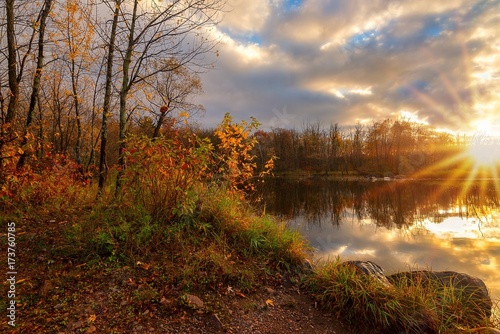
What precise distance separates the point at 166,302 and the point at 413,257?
7801 mm

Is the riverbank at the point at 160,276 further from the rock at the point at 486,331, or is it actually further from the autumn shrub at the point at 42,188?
the rock at the point at 486,331

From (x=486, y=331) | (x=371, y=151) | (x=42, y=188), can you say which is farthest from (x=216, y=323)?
(x=371, y=151)

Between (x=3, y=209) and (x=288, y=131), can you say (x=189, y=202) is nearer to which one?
(x=3, y=209)

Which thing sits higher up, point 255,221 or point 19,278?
point 255,221

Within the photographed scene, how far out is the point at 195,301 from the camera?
3.09m

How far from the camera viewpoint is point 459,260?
24.9ft

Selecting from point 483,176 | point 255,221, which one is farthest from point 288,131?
point 255,221

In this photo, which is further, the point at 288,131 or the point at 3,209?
the point at 288,131

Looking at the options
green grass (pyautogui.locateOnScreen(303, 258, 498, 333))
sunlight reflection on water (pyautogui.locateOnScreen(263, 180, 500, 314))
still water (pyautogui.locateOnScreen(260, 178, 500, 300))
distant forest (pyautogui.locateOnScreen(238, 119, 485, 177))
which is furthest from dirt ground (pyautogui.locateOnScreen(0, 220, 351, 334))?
distant forest (pyautogui.locateOnScreen(238, 119, 485, 177))

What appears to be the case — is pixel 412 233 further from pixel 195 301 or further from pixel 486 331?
pixel 195 301

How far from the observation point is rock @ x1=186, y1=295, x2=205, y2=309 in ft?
9.97

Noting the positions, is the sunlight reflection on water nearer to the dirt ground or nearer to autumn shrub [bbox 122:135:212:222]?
the dirt ground

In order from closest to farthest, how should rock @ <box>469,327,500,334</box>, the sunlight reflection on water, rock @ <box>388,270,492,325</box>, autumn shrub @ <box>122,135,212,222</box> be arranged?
rock @ <box>469,327,500,334</box>
rock @ <box>388,270,492,325</box>
autumn shrub @ <box>122,135,212,222</box>
the sunlight reflection on water

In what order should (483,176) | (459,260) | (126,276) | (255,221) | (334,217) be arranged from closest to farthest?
1. (126,276)
2. (255,221)
3. (459,260)
4. (334,217)
5. (483,176)
